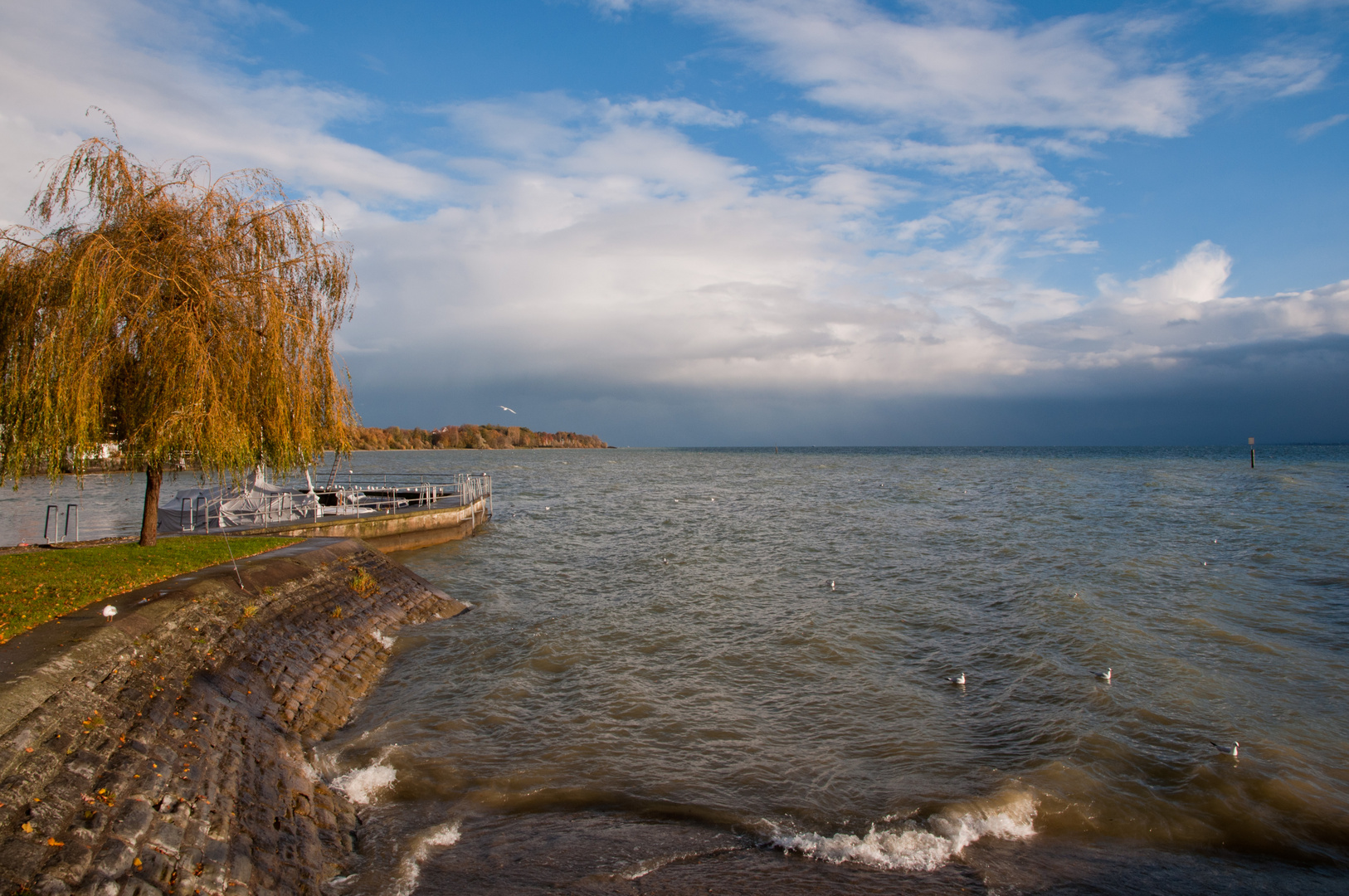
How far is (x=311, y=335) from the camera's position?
15719 millimetres

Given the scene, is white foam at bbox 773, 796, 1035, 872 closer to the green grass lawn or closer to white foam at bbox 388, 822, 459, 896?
white foam at bbox 388, 822, 459, 896

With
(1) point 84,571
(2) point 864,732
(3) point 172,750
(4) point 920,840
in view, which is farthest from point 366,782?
(1) point 84,571

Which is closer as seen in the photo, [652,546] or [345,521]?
[345,521]

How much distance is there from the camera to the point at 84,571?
11.5 m

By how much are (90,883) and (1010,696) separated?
11460mm

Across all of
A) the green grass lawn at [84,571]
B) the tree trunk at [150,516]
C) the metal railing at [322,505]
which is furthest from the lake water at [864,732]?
the tree trunk at [150,516]

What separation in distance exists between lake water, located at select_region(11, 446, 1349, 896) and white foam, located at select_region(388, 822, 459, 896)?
0.11 ft

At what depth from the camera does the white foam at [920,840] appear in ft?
22.2

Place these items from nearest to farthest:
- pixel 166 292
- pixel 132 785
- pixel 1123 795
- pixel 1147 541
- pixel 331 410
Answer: pixel 132 785
pixel 1123 795
pixel 166 292
pixel 331 410
pixel 1147 541

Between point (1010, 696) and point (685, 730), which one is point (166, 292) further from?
point (1010, 696)

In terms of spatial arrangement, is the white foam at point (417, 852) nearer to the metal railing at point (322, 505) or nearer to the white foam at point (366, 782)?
the white foam at point (366, 782)

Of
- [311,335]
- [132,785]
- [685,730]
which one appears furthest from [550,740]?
[311,335]

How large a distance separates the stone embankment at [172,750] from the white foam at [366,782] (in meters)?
0.23

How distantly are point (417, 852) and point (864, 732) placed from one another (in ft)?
19.8
